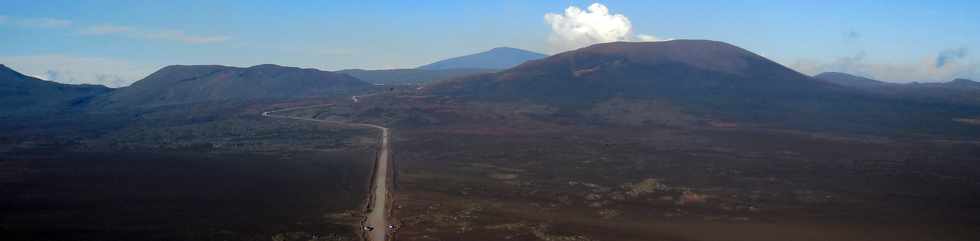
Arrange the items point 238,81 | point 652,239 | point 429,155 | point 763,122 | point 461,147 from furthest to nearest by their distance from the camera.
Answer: point 238,81 → point 763,122 → point 461,147 → point 429,155 → point 652,239

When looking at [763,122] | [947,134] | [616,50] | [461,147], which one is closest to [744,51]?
[616,50]

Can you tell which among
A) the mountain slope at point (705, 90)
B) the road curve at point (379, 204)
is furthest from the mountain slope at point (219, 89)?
the road curve at point (379, 204)

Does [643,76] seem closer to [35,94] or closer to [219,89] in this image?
[219,89]

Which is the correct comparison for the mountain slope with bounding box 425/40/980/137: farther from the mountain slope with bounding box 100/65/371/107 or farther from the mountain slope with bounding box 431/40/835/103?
the mountain slope with bounding box 100/65/371/107

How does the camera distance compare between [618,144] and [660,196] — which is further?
[618,144]

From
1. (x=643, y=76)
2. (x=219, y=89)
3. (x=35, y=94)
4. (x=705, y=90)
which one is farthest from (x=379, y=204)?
(x=35, y=94)

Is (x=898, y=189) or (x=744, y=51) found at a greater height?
(x=744, y=51)

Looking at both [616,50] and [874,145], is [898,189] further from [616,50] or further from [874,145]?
[616,50]

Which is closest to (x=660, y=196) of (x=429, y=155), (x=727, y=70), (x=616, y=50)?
(x=429, y=155)

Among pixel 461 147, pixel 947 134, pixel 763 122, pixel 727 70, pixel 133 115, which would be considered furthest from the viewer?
pixel 727 70
